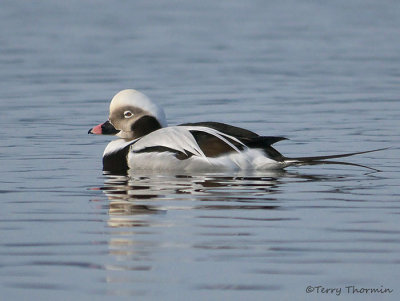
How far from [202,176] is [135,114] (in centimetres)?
126

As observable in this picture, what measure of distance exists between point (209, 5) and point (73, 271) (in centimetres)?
2481

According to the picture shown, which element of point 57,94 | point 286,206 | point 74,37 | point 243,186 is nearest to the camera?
point 286,206

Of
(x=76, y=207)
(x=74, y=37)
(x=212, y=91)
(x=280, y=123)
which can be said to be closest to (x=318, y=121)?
(x=280, y=123)

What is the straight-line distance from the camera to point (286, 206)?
8703mm

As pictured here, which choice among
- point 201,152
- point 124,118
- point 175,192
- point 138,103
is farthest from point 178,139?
point 175,192

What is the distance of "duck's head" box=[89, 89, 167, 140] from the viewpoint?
11.1 m

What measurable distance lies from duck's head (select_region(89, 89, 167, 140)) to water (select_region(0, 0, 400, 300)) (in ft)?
1.69

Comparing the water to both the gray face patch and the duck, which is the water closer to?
the duck

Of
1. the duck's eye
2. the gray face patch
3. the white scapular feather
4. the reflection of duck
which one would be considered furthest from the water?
the duck's eye

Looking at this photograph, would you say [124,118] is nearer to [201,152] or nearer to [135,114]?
[135,114]

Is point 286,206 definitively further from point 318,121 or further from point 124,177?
point 318,121

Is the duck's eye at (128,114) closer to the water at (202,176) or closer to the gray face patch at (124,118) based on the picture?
the gray face patch at (124,118)

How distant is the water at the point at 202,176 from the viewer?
6.72m

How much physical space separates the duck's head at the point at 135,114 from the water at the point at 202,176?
1.69 feet
